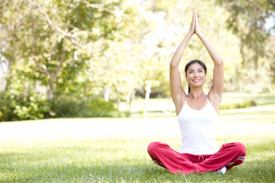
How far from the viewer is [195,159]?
4.39 meters

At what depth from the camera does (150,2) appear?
3133cm

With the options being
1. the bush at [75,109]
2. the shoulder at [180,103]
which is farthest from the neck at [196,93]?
the bush at [75,109]

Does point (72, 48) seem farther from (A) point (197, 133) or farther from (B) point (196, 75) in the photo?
(A) point (197, 133)

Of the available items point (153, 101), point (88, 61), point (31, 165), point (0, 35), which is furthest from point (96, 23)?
point (153, 101)

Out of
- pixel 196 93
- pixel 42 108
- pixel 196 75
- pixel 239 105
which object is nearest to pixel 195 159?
pixel 196 93

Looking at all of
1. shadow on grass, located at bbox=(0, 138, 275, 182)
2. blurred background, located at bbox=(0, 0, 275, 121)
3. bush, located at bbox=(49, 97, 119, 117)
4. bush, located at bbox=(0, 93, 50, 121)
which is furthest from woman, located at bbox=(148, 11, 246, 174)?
bush, located at bbox=(49, 97, 119, 117)

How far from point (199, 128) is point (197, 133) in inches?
2.5

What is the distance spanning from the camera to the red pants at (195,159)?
4.25 metres

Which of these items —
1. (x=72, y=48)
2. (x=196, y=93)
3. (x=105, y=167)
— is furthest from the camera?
(x=72, y=48)

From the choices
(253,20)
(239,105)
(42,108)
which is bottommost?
(239,105)

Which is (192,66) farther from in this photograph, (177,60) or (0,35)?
(0,35)

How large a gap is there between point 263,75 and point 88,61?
1257 inches

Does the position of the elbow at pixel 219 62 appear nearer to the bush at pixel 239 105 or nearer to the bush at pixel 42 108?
the bush at pixel 42 108

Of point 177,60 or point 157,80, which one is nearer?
point 177,60
